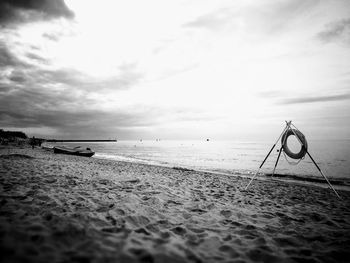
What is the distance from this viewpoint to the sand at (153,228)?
3018mm

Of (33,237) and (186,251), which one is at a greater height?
(33,237)

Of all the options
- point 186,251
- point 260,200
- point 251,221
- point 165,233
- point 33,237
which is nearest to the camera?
point 33,237

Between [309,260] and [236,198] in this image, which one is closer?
[309,260]

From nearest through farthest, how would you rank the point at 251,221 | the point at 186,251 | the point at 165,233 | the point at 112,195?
the point at 186,251 < the point at 165,233 < the point at 251,221 < the point at 112,195

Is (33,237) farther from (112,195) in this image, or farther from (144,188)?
(144,188)

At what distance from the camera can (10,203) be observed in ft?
14.8

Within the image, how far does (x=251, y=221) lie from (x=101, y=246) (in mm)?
4054

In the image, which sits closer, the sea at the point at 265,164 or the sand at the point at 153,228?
the sand at the point at 153,228

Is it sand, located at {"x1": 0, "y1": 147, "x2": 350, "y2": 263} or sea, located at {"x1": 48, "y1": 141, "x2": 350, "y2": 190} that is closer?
sand, located at {"x1": 0, "y1": 147, "x2": 350, "y2": 263}

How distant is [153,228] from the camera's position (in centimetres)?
416

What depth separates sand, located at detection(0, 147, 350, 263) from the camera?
9.90 ft

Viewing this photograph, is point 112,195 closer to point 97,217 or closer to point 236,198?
point 97,217

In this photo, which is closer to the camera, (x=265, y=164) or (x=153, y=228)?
(x=153, y=228)

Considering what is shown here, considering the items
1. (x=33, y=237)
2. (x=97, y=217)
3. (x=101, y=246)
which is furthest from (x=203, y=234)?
(x=33, y=237)
